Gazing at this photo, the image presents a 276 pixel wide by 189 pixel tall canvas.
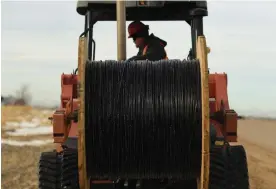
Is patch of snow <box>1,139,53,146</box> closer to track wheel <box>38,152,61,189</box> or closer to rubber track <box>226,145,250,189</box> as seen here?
track wheel <box>38,152,61,189</box>

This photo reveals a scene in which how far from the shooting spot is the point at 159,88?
4555 mm

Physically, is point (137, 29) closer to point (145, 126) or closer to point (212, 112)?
point (212, 112)

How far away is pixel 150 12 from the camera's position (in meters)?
6.83

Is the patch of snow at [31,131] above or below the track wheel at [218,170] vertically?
below

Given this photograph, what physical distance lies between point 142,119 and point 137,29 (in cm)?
225

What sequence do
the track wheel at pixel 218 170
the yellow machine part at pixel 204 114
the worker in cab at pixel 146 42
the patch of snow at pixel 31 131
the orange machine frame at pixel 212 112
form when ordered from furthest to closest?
the patch of snow at pixel 31 131 → the worker in cab at pixel 146 42 → the orange machine frame at pixel 212 112 → the track wheel at pixel 218 170 → the yellow machine part at pixel 204 114

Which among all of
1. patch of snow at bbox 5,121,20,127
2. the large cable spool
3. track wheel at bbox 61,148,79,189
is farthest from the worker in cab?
patch of snow at bbox 5,121,20,127

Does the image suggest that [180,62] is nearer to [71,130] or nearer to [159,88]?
[159,88]

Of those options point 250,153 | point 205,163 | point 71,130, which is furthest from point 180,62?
point 250,153

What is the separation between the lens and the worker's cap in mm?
6465

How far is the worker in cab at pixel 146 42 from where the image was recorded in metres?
6.12

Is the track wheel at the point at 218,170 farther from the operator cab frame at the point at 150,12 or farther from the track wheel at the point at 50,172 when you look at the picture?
the operator cab frame at the point at 150,12

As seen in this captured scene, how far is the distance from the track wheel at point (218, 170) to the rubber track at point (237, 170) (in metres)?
0.08

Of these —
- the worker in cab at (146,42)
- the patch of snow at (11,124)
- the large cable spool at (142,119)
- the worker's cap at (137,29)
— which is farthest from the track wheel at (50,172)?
the patch of snow at (11,124)
